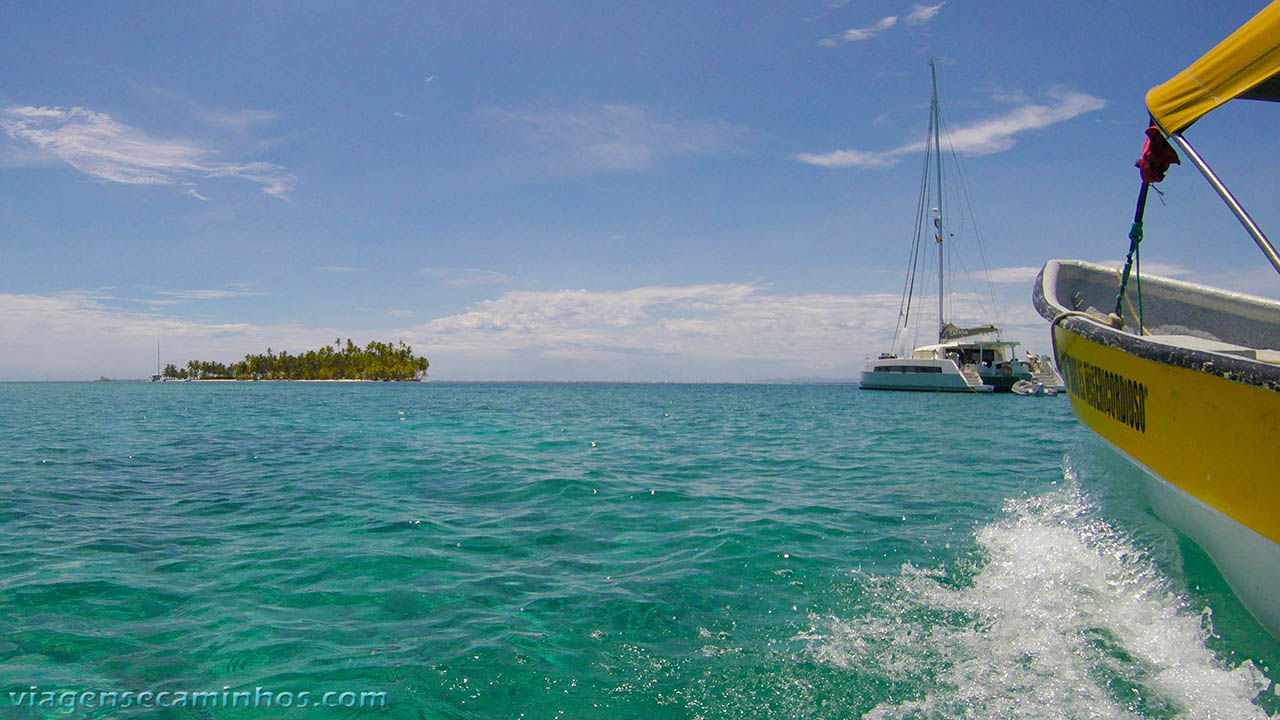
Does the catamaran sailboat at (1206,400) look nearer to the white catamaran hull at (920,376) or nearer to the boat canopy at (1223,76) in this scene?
the boat canopy at (1223,76)

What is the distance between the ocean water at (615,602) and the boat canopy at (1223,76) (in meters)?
3.23

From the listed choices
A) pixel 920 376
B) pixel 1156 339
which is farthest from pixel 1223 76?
pixel 920 376

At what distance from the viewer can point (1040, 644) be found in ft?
12.5

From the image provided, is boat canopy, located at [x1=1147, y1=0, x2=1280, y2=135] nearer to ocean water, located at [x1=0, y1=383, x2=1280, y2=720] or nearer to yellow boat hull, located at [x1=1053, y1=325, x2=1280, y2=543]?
yellow boat hull, located at [x1=1053, y1=325, x2=1280, y2=543]

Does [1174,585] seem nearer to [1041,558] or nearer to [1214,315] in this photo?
[1041,558]

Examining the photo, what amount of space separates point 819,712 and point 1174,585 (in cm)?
349

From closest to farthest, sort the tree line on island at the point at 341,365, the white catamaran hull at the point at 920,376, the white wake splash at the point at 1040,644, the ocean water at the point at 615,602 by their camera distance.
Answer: the white wake splash at the point at 1040,644, the ocean water at the point at 615,602, the white catamaran hull at the point at 920,376, the tree line on island at the point at 341,365

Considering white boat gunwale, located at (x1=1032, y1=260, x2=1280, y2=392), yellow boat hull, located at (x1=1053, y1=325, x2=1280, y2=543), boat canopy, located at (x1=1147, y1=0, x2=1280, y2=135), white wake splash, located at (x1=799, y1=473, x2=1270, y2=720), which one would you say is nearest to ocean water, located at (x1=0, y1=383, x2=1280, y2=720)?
white wake splash, located at (x1=799, y1=473, x2=1270, y2=720)

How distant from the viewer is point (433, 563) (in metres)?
5.60

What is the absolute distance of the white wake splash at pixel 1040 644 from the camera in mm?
3178

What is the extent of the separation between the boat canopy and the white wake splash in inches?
126

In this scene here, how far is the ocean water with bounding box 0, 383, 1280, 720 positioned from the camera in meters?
3.32

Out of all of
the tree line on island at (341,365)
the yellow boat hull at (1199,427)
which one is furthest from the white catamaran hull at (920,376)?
the tree line on island at (341,365)

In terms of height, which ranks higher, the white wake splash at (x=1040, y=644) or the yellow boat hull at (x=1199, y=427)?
the yellow boat hull at (x=1199, y=427)
